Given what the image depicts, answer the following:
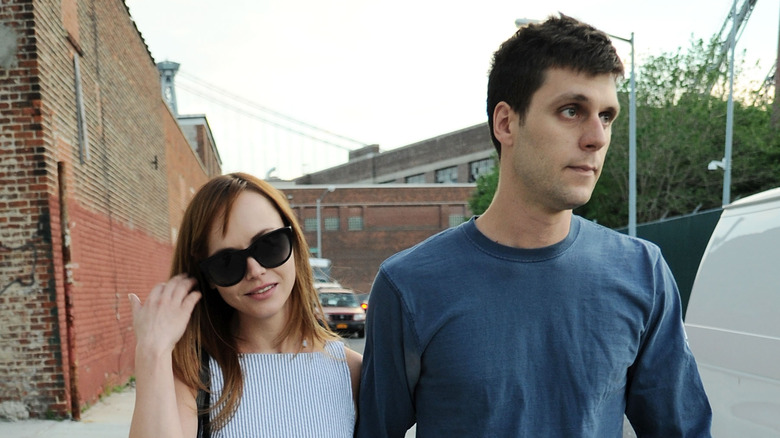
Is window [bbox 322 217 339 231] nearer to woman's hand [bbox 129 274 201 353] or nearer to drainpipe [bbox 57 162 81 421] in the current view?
drainpipe [bbox 57 162 81 421]

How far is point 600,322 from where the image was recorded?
1.94 metres

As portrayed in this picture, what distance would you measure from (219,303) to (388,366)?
69cm

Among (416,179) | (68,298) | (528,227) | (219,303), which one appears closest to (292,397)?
(219,303)

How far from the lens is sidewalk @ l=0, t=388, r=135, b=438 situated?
654cm

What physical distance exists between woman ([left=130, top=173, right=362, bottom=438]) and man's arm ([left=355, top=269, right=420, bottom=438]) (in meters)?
0.17

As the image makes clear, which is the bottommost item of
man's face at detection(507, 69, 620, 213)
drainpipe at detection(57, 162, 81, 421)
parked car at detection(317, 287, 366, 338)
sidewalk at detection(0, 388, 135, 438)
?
parked car at detection(317, 287, 366, 338)

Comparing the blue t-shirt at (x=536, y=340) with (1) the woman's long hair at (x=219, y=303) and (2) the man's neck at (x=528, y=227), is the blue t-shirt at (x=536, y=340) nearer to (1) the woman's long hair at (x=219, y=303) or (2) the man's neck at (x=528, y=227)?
(2) the man's neck at (x=528, y=227)

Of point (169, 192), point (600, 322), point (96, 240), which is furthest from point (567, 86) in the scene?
point (169, 192)

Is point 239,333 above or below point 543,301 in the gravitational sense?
below

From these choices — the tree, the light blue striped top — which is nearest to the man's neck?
the light blue striped top

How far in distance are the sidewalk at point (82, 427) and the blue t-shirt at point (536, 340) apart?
574 cm

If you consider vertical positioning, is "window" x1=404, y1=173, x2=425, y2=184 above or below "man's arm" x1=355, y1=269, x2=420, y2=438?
above

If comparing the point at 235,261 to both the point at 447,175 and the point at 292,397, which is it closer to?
the point at 292,397

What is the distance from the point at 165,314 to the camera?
2045mm
